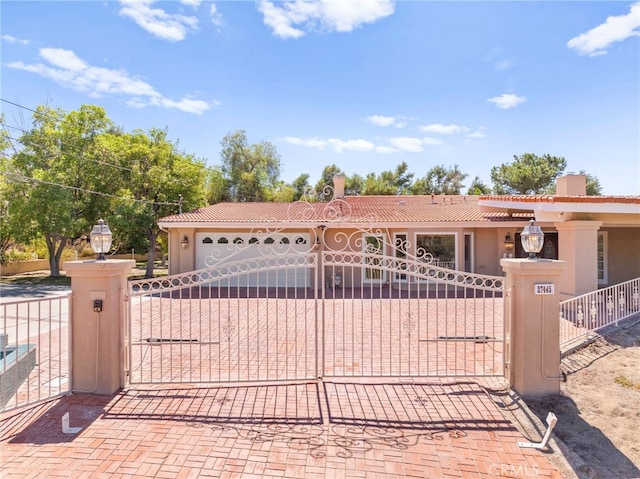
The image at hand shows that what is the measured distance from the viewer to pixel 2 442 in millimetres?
3859

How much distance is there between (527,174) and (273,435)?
37273 millimetres

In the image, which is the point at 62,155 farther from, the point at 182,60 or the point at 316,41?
the point at 316,41

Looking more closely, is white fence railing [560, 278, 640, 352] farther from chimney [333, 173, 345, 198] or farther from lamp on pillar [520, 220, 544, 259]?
chimney [333, 173, 345, 198]

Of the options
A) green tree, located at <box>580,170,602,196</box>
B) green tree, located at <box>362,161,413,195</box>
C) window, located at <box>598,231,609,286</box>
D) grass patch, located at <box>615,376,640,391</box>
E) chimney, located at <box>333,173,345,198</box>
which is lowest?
grass patch, located at <box>615,376,640,391</box>

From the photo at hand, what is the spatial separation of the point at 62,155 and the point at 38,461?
2414 cm

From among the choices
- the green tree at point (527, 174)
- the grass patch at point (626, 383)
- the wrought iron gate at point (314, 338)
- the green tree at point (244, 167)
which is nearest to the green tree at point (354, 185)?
the green tree at point (244, 167)

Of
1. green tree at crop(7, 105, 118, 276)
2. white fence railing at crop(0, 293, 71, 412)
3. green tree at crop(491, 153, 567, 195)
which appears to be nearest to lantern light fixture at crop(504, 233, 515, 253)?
white fence railing at crop(0, 293, 71, 412)

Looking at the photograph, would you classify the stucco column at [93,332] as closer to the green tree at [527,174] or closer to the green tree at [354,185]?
the green tree at [527,174]

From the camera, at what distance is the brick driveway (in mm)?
3484

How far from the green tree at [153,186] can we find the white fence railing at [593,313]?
66.4 ft

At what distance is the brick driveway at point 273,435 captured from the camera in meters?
3.48

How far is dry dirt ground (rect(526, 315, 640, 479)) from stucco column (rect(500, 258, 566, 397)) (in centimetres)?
26

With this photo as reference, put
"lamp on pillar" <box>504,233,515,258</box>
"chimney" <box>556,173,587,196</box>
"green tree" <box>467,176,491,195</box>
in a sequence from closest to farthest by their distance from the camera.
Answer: "chimney" <box>556,173,587,196</box>
"lamp on pillar" <box>504,233,515,258</box>
"green tree" <box>467,176,491,195</box>

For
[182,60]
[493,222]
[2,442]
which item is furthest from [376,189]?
[2,442]
